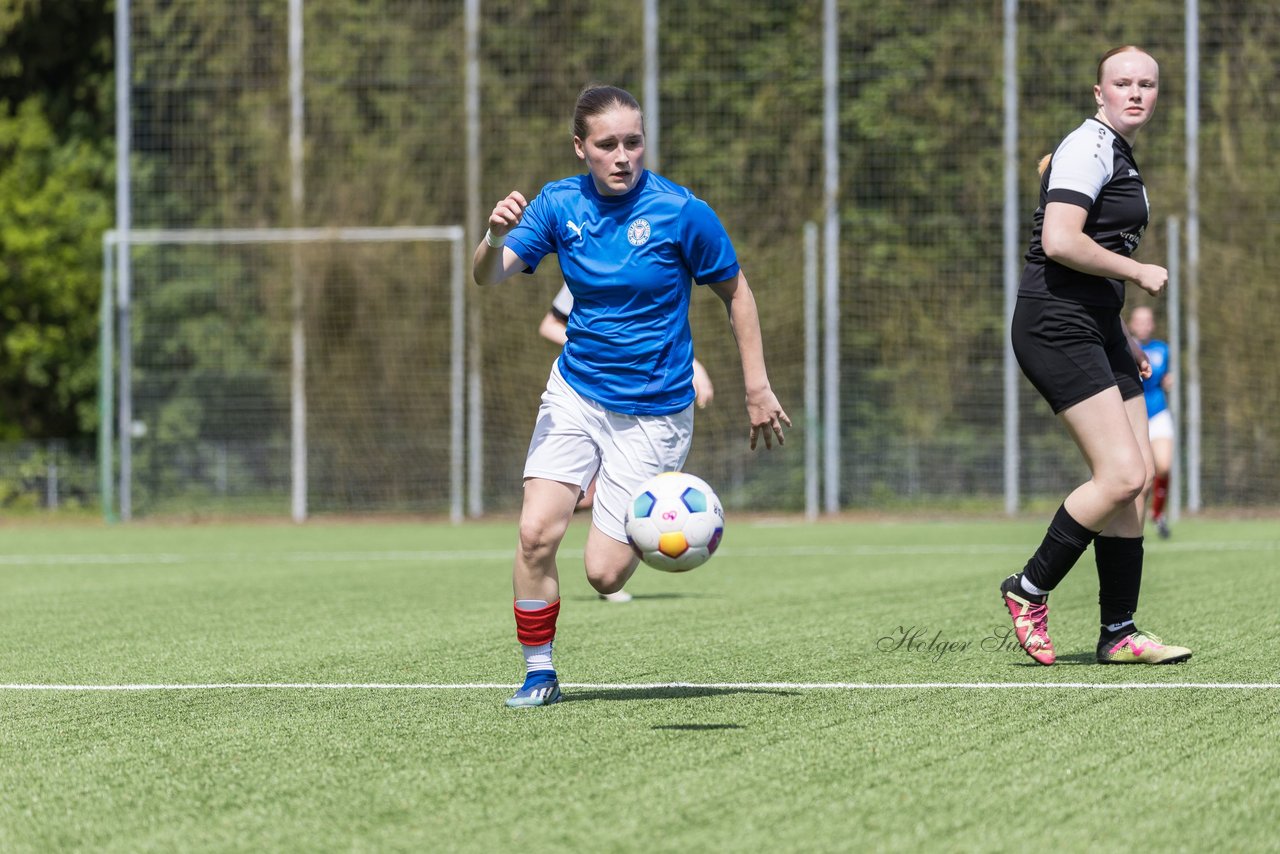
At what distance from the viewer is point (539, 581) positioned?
551 centimetres

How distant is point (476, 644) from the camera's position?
7.18 meters

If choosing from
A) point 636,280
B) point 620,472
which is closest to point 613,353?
point 636,280

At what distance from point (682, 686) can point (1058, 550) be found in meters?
1.43

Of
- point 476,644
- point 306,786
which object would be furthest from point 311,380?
point 306,786

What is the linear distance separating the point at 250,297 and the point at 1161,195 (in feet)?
35.0

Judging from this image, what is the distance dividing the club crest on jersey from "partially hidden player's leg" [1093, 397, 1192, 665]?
6.32 feet

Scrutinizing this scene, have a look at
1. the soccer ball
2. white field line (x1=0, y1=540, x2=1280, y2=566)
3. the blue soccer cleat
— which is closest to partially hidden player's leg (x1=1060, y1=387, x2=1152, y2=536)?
the soccer ball

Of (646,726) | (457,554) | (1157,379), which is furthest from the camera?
(1157,379)

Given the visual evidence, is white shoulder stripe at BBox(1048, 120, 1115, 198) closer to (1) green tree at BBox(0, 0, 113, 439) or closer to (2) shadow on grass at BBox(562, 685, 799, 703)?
(2) shadow on grass at BBox(562, 685, 799, 703)

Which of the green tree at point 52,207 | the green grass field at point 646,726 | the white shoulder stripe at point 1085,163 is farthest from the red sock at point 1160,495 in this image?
the green tree at point 52,207

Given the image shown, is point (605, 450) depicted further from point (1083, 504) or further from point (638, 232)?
point (1083, 504)

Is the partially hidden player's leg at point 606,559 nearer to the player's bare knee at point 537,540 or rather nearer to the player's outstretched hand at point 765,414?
the player's bare knee at point 537,540

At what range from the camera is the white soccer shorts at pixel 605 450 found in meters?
5.41

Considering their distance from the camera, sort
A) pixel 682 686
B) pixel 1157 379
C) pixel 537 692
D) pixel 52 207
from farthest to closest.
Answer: pixel 52 207, pixel 1157 379, pixel 682 686, pixel 537 692
